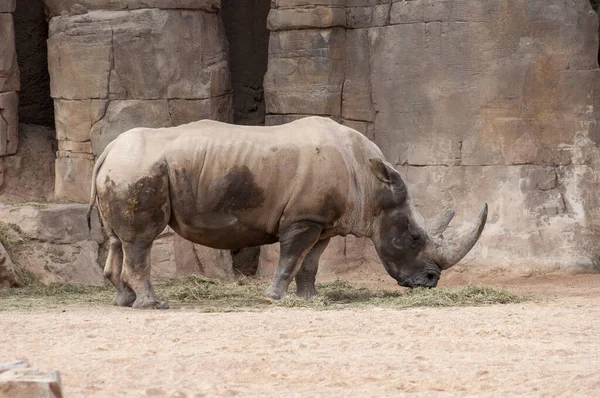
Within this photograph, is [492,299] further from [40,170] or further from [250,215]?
[40,170]

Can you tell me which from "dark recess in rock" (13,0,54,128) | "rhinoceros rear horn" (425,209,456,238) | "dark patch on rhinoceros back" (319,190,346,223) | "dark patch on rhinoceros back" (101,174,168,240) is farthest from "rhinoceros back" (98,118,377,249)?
"dark recess in rock" (13,0,54,128)

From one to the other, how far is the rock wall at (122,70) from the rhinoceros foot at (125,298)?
306 centimetres

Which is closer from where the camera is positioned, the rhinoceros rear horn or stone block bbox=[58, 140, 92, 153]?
the rhinoceros rear horn

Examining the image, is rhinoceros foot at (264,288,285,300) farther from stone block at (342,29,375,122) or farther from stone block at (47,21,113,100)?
stone block at (47,21,113,100)

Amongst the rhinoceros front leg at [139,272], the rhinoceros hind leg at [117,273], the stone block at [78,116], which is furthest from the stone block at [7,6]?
the rhinoceros front leg at [139,272]

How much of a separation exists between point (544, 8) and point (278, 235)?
12.9 ft

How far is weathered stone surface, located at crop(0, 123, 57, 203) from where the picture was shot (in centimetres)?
1384

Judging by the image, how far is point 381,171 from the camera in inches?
434

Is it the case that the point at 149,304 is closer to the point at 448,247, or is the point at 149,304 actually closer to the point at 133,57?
the point at 448,247

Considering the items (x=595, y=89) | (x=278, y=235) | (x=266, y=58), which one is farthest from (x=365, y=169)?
(x=266, y=58)

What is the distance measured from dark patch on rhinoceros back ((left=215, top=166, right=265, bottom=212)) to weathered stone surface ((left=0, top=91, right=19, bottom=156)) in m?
3.85

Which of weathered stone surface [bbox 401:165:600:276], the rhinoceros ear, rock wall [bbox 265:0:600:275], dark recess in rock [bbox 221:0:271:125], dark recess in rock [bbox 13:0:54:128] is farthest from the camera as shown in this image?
dark recess in rock [bbox 221:0:271:125]

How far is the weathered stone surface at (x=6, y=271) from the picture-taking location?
38.6 feet

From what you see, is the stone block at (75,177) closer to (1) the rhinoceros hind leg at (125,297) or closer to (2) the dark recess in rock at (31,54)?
(2) the dark recess in rock at (31,54)
